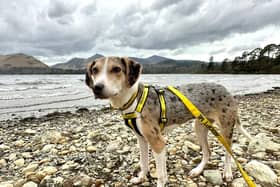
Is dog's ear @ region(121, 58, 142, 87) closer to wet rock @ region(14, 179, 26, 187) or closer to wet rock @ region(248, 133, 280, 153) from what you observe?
wet rock @ region(14, 179, 26, 187)

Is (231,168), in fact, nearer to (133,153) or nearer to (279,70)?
(133,153)

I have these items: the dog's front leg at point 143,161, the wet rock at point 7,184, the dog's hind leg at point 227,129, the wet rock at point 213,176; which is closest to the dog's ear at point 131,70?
the dog's front leg at point 143,161

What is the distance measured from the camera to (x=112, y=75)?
13.0 ft

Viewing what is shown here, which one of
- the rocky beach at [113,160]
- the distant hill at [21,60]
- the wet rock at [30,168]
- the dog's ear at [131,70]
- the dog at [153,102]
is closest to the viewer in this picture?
the dog at [153,102]

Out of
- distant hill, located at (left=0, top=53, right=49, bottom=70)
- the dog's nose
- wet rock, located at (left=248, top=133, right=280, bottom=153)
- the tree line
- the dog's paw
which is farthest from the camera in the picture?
distant hill, located at (left=0, top=53, right=49, bottom=70)

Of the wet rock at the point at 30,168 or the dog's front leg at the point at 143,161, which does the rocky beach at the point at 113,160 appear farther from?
the dog's front leg at the point at 143,161

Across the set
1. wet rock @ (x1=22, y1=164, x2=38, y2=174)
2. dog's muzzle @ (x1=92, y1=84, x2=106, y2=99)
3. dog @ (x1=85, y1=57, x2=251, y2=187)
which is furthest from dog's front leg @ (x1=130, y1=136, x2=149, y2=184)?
wet rock @ (x1=22, y1=164, x2=38, y2=174)

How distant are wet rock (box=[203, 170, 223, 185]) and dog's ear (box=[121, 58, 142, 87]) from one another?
2.81 m

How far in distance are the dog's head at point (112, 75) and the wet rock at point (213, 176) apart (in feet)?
9.20

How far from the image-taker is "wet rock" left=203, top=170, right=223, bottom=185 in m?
4.75

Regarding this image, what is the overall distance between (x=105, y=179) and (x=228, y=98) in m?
3.34

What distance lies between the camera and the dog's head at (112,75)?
371 centimetres

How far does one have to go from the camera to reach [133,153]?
632cm

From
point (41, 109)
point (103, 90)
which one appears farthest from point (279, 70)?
point (103, 90)
